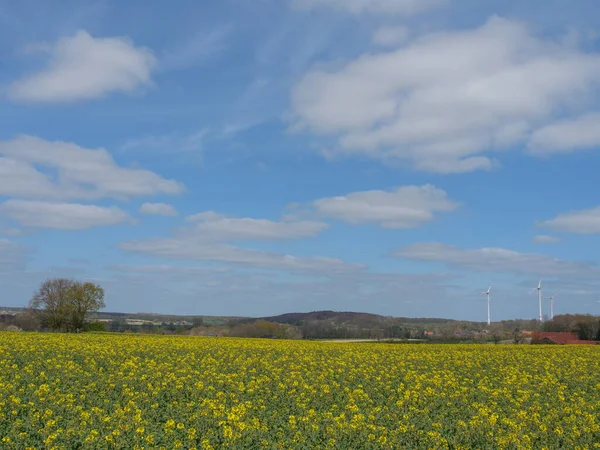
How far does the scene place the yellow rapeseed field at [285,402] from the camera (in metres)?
14.4

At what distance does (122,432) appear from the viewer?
1427 centimetres

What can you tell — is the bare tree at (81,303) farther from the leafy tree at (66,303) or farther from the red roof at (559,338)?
the red roof at (559,338)

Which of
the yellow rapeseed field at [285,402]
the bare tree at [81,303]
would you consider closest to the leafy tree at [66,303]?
the bare tree at [81,303]

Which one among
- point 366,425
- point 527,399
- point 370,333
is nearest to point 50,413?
point 366,425

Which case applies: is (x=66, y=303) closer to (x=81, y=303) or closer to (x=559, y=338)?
(x=81, y=303)

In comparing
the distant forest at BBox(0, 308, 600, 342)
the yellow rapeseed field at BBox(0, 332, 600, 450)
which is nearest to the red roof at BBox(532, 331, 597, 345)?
the distant forest at BBox(0, 308, 600, 342)

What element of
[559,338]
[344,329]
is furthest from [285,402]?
[344,329]

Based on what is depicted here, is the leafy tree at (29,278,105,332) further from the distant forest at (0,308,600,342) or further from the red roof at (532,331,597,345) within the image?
the red roof at (532,331,597,345)

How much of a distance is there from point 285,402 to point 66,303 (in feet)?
280

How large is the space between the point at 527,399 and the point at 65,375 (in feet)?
57.4

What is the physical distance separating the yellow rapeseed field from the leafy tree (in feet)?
220

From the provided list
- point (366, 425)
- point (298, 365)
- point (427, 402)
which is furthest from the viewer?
point (298, 365)

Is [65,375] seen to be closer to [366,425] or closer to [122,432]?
[122,432]

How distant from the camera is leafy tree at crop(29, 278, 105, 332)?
95.2m
